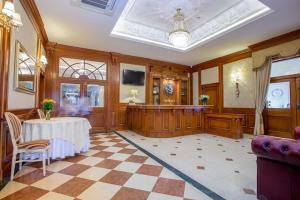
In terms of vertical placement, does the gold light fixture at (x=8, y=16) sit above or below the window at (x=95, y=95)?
above

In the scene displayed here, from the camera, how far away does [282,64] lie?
5.31m

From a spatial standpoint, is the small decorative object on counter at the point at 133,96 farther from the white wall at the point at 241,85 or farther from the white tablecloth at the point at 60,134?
the white wall at the point at 241,85

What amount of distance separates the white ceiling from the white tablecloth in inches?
103

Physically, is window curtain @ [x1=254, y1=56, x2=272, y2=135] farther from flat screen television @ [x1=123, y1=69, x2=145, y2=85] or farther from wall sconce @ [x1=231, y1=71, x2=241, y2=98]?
flat screen television @ [x1=123, y1=69, x2=145, y2=85]

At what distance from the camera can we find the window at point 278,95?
203 inches

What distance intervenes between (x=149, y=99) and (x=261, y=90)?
4.35m

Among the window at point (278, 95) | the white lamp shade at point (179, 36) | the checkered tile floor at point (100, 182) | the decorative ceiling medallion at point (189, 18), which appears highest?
the decorative ceiling medallion at point (189, 18)

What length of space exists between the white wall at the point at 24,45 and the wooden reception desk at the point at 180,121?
3.16 metres

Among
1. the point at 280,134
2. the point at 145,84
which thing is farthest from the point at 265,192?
the point at 145,84

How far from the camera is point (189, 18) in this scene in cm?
486

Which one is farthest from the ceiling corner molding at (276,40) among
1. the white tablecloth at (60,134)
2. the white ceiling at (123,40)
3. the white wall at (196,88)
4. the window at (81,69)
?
the white tablecloth at (60,134)

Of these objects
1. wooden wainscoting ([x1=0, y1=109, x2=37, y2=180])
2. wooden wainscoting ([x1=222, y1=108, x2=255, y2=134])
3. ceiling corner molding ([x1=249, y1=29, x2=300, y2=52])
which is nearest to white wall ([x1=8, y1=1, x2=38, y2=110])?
wooden wainscoting ([x1=0, y1=109, x2=37, y2=180])

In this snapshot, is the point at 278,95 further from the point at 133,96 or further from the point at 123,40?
the point at 123,40

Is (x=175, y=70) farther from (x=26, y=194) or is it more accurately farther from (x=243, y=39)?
(x=26, y=194)
